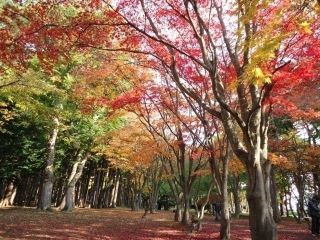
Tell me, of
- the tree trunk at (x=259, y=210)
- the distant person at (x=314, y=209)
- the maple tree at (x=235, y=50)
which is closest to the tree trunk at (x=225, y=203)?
the maple tree at (x=235, y=50)

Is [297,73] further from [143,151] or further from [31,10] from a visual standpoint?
[143,151]

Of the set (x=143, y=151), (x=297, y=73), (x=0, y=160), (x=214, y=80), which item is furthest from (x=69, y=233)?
(x=0, y=160)

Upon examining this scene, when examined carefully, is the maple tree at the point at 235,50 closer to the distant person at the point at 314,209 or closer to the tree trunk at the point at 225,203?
the tree trunk at the point at 225,203

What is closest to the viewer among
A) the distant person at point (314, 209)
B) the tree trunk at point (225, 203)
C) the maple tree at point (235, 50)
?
the maple tree at point (235, 50)

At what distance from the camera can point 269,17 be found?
10781mm

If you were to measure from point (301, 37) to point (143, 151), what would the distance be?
→ 1684cm

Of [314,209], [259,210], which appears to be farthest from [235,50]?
[314,209]

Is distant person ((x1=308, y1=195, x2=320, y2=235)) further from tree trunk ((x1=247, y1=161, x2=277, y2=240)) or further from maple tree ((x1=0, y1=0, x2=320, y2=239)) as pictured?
tree trunk ((x1=247, y1=161, x2=277, y2=240))

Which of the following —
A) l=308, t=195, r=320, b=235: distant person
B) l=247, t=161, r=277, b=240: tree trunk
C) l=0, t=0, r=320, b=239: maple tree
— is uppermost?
l=0, t=0, r=320, b=239: maple tree

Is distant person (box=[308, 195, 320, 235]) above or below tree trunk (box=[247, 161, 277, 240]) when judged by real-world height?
above

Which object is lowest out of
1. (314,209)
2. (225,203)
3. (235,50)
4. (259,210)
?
(259,210)

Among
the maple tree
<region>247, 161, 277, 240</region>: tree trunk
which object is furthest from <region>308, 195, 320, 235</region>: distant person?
<region>247, 161, 277, 240</region>: tree trunk

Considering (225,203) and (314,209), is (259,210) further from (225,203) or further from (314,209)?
(314,209)

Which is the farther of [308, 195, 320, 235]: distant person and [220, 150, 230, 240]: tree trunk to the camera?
[308, 195, 320, 235]: distant person
